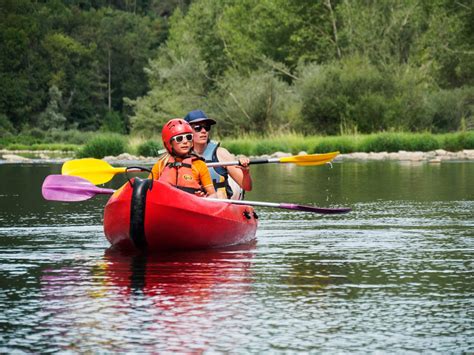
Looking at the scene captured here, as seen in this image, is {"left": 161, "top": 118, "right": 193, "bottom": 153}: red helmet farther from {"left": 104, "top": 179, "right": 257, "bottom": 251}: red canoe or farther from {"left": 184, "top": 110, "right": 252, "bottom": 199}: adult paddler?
{"left": 184, "top": 110, "right": 252, "bottom": 199}: adult paddler

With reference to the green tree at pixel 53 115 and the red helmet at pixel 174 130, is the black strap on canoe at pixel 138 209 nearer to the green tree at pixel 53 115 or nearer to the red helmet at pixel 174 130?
the red helmet at pixel 174 130

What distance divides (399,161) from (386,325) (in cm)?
3065

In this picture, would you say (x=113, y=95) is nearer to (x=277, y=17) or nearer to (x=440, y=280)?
(x=277, y=17)

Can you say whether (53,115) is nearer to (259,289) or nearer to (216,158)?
(216,158)

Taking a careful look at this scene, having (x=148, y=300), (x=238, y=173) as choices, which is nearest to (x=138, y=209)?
(x=238, y=173)

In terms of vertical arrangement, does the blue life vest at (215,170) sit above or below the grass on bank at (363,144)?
above

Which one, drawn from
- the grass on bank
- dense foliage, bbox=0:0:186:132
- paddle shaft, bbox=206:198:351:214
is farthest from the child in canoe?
dense foliage, bbox=0:0:186:132

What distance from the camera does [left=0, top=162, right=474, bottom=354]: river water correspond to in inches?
269

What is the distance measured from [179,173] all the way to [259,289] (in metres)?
2.88

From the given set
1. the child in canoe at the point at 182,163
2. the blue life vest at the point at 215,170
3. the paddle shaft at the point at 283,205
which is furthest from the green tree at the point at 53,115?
the child in canoe at the point at 182,163

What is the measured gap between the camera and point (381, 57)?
51188mm

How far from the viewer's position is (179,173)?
11398 mm

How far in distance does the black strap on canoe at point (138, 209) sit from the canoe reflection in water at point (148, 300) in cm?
22

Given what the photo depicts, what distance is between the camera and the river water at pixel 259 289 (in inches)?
269
